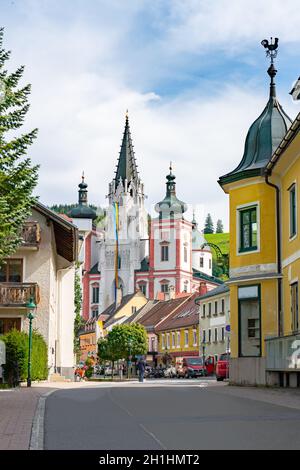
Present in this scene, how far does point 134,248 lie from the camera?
15662 cm

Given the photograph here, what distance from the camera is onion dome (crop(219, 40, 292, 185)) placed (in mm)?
29547

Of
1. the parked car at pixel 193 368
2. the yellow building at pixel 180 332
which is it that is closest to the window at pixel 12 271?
the parked car at pixel 193 368

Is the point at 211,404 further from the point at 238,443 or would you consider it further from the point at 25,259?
the point at 25,259

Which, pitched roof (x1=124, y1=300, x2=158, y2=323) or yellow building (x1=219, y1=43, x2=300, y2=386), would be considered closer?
yellow building (x1=219, y1=43, x2=300, y2=386)

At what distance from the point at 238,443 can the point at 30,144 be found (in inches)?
359

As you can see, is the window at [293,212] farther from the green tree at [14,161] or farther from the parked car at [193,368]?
the parked car at [193,368]

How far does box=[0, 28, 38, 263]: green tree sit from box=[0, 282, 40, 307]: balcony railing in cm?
2117

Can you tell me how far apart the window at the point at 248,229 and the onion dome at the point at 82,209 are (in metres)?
145

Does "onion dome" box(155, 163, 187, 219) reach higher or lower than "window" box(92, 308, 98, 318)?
higher

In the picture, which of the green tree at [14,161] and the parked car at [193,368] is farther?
the parked car at [193,368]

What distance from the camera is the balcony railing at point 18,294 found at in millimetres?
38375

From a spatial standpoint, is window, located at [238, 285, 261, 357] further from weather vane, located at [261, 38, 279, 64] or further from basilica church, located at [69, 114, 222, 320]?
basilica church, located at [69, 114, 222, 320]

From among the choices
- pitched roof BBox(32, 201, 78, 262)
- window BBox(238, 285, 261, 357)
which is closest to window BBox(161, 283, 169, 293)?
pitched roof BBox(32, 201, 78, 262)

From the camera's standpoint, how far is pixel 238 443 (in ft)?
32.0
